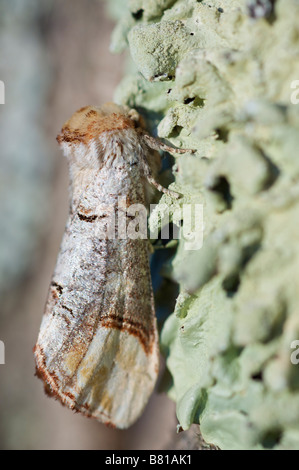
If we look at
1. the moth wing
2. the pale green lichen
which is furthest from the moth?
the pale green lichen

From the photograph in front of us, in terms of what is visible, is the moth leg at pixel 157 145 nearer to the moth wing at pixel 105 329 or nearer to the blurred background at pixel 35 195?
the moth wing at pixel 105 329

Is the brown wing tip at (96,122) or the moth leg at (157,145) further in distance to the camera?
the brown wing tip at (96,122)

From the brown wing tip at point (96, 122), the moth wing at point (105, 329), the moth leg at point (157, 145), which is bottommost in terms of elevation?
the moth wing at point (105, 329)

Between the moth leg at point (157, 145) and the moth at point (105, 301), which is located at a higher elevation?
the moth leg at point (157, 145)

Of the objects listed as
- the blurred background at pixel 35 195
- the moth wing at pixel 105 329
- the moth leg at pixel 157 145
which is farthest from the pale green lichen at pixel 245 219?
the blurred background at pixel 35 195

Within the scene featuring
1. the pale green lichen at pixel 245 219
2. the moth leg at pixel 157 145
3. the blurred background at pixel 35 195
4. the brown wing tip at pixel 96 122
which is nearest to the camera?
the pale green lichen at pixel 245 219

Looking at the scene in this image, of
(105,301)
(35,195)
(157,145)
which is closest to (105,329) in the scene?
(105,301)

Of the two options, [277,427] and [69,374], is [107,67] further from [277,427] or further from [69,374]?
[277,427]
